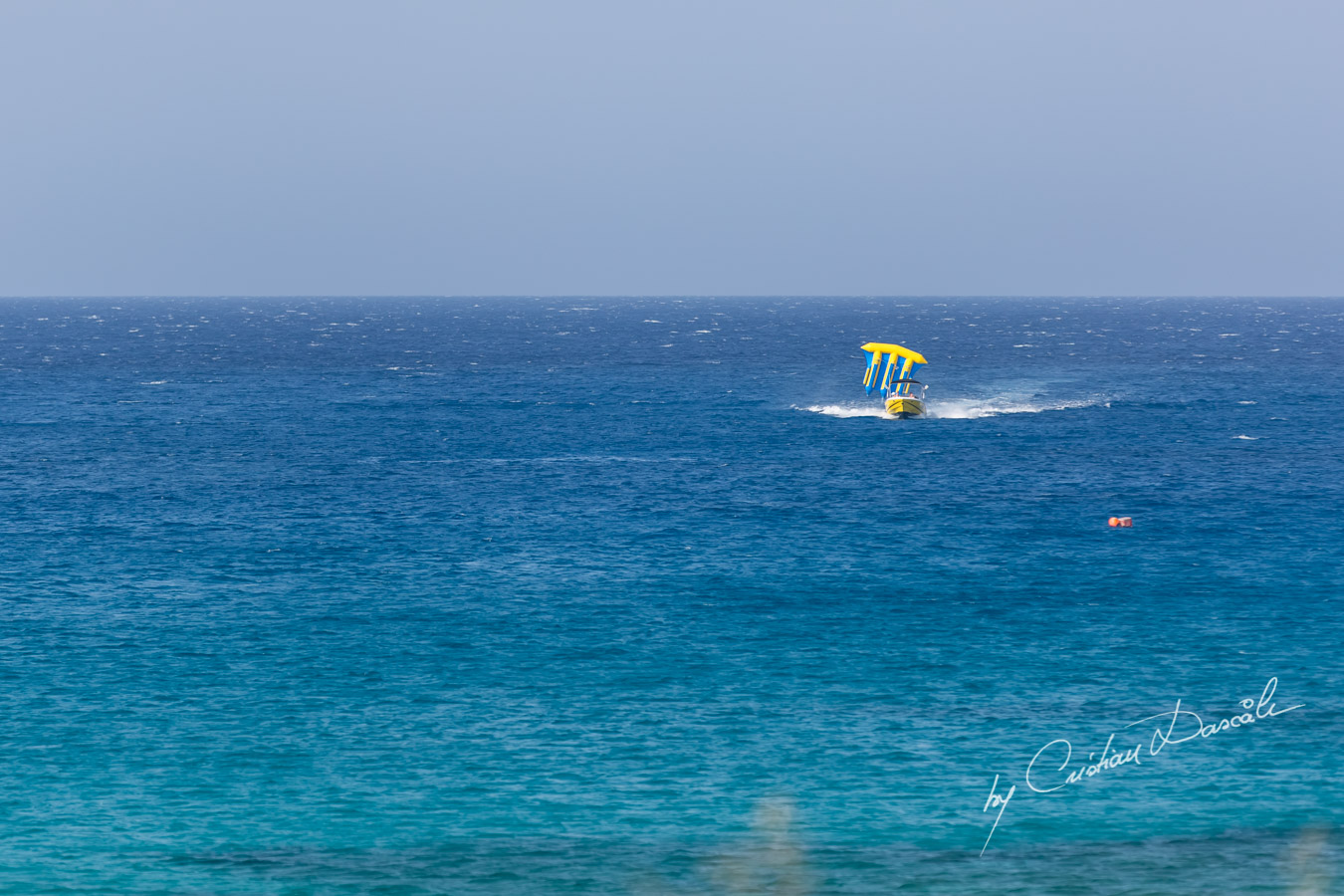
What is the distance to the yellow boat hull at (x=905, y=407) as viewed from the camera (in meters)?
158

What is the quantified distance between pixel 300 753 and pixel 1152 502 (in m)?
71.9

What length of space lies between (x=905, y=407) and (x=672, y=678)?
10174 centimetres

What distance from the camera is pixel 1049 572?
80625 mm

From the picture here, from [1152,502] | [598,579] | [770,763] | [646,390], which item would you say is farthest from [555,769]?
[646,390]

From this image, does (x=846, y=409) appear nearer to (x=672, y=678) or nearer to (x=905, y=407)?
(x=905, y=407)

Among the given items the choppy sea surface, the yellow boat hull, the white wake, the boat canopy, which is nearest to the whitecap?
the white wake

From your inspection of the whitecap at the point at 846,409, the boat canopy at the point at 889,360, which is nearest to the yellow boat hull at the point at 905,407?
the whitecap at the point at 846,409

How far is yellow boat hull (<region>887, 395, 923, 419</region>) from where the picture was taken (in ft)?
518

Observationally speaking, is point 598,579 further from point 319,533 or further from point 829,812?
point 829,812

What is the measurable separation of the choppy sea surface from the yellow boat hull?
3499cm

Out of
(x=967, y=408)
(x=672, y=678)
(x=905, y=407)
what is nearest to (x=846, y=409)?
(x=905, y=407)

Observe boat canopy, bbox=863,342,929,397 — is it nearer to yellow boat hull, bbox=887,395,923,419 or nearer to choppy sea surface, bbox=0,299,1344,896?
yellow boat hull, bbox=887,395,923,419

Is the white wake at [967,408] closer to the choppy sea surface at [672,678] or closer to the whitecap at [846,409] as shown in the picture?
the whitecap at [846,409]

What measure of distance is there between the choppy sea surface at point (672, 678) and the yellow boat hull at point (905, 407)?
3499 centimetres
